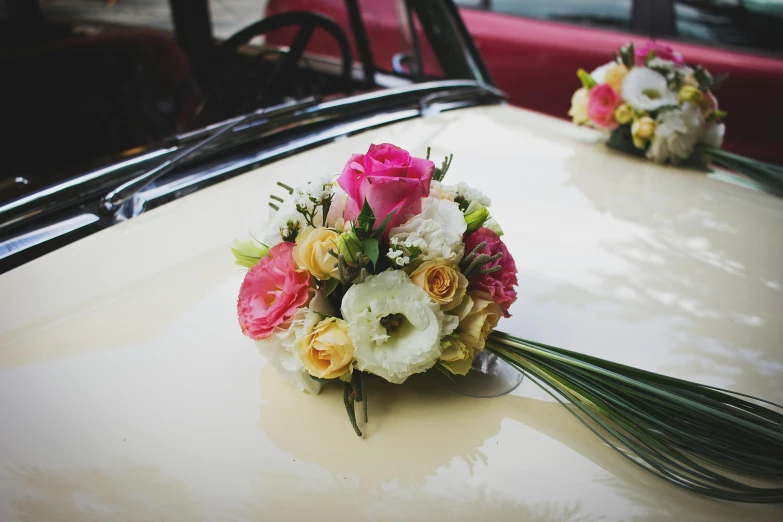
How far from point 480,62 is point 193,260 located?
1.58 metres

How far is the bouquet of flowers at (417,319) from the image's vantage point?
35.3 inches

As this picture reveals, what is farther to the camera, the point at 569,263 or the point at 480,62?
the point at 480,62

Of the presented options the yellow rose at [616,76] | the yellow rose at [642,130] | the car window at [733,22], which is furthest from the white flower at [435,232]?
the car window at [733,22]

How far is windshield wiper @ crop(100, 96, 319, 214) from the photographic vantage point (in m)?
1.41

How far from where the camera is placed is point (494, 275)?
1.00m

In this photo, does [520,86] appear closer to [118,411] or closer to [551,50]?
[551,50]

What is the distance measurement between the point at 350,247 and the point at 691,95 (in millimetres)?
1365

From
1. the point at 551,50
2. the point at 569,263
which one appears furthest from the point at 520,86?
the point at 569,263

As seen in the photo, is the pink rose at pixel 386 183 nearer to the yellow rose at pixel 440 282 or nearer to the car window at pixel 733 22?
the yellow rose at pixel 440 282

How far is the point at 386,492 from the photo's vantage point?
2.76 ft

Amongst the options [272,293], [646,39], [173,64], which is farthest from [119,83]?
[646,39]

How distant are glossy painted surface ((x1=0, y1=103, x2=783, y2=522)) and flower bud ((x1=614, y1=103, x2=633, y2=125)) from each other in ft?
1.33

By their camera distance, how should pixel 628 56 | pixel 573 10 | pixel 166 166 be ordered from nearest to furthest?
pixel 166 166 → pixel 628 56 → pixel 573 10

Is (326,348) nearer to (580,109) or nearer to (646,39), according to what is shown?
(580,109)
